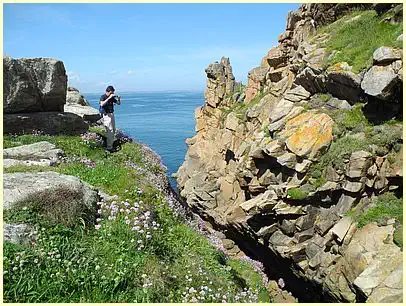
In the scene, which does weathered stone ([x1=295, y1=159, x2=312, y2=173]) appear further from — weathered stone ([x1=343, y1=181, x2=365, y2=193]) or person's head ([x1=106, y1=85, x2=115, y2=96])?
person's head ([x1=106, y1=85, x2=115, y2=96])

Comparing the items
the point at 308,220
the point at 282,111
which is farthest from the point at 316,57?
the point at 308,220

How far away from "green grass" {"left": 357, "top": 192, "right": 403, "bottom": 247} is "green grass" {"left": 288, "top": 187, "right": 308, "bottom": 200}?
110 inches

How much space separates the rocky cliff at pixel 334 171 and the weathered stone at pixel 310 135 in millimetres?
47

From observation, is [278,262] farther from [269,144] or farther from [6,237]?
[6,237]

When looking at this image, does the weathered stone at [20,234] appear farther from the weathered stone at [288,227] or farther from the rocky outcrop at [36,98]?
the weathered stone at [288,227]

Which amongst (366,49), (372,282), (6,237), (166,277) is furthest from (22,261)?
(366,49)

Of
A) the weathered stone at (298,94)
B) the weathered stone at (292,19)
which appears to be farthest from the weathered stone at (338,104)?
the weathered stone at (292,19)

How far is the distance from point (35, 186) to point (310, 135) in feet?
41.7

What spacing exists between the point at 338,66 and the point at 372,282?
11.1 metres

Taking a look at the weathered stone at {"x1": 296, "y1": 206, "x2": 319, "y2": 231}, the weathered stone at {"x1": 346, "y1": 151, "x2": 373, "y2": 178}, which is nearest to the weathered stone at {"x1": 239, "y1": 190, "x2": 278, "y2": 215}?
the weathered stone at {"x1": 296, "y1": 206, "x2": 319, "y2": 231}

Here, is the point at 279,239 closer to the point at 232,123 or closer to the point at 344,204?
the point at 344,204

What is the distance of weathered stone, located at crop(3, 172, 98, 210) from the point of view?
9.18m

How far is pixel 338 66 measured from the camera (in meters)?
18.8

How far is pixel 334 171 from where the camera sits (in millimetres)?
16969
